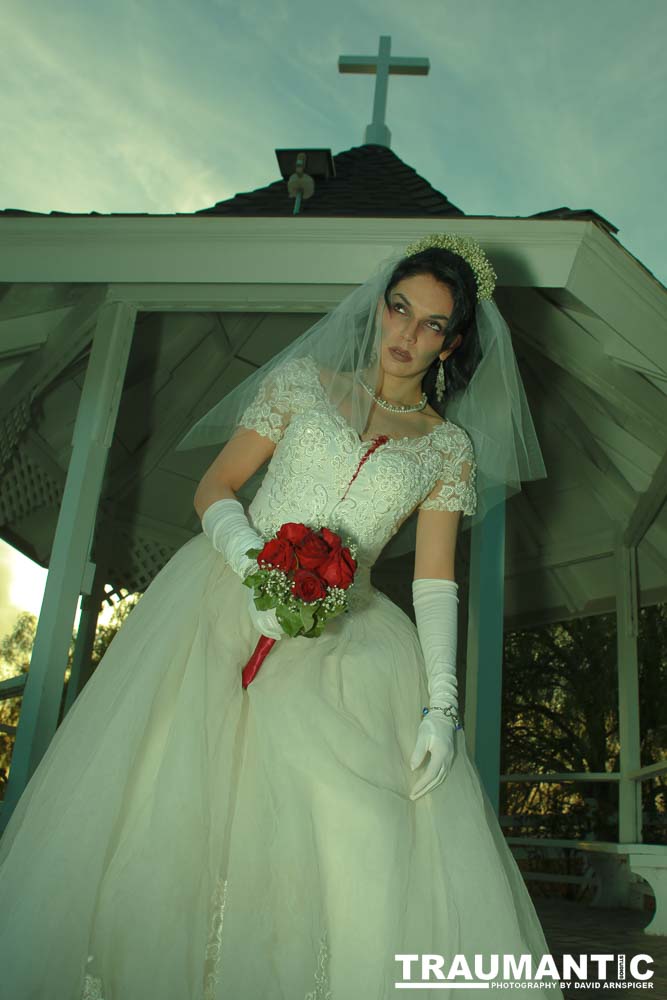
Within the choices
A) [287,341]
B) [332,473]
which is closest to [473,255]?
[332,473]

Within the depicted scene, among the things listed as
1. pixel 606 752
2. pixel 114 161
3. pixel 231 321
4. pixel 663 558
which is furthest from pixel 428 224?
pixel 606 752

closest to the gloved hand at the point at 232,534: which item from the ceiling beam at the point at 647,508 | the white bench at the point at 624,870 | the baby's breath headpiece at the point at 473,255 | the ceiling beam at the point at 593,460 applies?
the baby's breath headpiece at the point at 473,255

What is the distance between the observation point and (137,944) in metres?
1.55

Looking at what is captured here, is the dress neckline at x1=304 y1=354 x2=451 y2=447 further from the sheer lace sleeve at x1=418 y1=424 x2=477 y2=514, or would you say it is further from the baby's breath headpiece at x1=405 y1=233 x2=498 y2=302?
the baby's breath headpiece at x1=405 y1=233 x2=498 y2=302

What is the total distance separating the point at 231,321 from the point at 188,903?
444 centimetres

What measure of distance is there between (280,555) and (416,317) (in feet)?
3.67

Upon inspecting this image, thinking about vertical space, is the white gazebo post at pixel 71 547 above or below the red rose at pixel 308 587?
above

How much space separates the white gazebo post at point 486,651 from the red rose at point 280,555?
1.58m

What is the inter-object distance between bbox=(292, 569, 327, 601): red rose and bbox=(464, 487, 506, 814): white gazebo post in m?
1.58

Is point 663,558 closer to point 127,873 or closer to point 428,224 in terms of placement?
point 428,224

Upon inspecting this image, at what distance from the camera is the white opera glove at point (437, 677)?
1994mm

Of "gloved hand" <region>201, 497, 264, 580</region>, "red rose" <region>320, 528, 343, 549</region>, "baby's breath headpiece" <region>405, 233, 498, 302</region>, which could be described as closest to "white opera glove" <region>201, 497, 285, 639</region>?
"gloved hand" <region>201, 497, 264, 580</region>

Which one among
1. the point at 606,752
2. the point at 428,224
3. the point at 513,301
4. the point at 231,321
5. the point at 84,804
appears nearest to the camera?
the point at 84,804

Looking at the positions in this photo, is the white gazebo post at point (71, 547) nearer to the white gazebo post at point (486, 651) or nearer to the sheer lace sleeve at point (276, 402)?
the sheer lace sleeve at point (276, 402)
